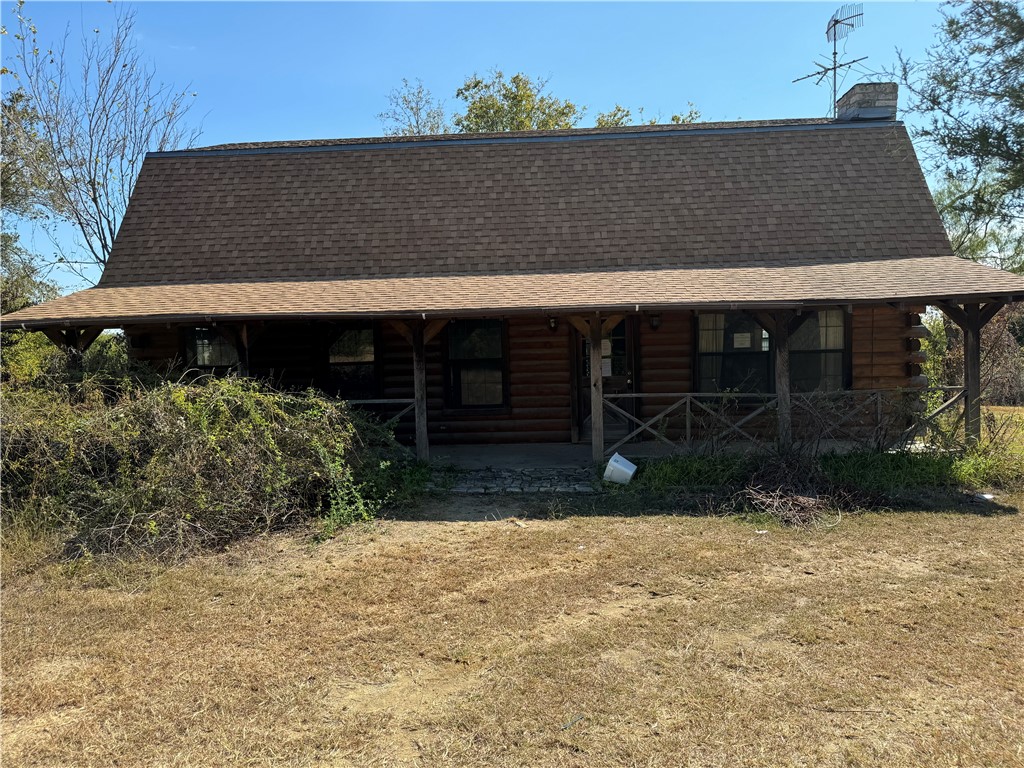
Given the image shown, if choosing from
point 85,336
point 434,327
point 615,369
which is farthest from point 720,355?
point 85,336

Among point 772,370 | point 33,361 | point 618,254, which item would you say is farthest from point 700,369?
point 33,361

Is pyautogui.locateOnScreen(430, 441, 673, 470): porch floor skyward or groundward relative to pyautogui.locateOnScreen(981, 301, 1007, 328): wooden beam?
groundward

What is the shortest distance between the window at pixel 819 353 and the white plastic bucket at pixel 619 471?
3.84 m

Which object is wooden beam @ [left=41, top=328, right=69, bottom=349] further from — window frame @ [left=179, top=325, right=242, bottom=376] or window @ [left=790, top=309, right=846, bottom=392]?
window @ [left=790, top=309, right=846, bottom=392]

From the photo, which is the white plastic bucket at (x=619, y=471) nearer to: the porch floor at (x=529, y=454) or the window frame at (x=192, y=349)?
the porch floor at (x=529, y=454)

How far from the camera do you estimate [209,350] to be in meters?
11.3

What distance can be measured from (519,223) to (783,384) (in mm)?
5384

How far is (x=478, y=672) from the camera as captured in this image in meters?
3.99

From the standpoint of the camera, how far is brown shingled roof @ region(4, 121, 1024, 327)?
9.39 meters

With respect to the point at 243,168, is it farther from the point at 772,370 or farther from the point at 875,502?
the point at 875,502

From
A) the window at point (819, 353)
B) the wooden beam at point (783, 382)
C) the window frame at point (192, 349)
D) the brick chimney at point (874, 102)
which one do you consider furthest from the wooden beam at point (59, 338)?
the brick chimney at point (874, 102)

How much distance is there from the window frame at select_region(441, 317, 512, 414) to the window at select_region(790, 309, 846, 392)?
467 centimetres

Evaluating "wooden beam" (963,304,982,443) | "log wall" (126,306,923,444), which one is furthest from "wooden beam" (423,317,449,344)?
"wooden beam" (963,304,982,443)

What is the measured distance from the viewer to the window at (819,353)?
10.5 m
